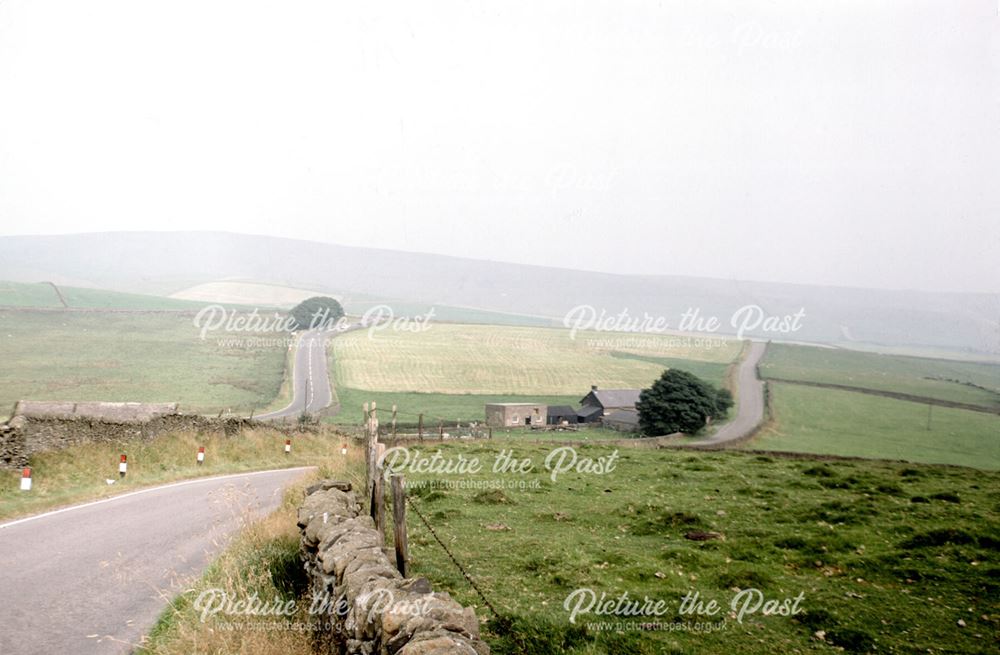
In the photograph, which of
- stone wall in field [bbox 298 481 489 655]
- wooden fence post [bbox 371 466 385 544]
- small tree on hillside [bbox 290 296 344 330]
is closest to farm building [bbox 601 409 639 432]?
wooden fence post [bbox 371 466 385 544]

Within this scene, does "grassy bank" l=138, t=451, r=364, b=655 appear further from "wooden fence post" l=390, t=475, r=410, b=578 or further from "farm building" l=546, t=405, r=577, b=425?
"farm building" l=546, t=405, r=577, b=425

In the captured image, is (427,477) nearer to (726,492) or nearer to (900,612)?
(726,492)

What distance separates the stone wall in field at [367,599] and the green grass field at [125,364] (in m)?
51.6

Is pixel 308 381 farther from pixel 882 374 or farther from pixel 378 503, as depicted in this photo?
pixel 882 374

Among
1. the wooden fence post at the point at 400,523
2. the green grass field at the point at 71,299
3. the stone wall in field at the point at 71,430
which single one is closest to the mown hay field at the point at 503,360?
the green grass field at the point at 71,299

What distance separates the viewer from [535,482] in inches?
938

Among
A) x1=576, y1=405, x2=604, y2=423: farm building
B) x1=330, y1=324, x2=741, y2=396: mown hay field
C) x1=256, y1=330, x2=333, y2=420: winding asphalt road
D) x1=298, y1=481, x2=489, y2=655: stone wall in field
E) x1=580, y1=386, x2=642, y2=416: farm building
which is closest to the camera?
x1=298, y1=481, x2=489, y2=655: stone wall in field

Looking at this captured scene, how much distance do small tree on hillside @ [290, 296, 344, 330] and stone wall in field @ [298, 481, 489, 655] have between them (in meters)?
112

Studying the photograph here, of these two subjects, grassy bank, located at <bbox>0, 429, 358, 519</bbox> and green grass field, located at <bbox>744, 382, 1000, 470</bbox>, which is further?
green grass field, located at <bbox>744, 382, 1000, 470</bbox>

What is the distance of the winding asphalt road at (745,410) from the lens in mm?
57578

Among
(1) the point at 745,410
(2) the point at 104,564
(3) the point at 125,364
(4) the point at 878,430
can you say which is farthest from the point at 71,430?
(1) the point at 745,410

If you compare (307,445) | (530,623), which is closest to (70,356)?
(307,445)

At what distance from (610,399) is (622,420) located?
18.1 ft

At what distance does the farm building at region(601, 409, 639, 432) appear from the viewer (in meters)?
67.6
